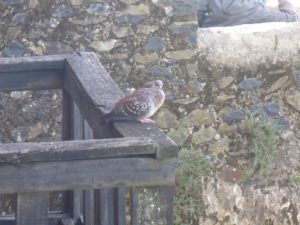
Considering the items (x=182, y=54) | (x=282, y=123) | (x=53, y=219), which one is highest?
(x=182, y=54)

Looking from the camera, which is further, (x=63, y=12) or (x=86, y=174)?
(x=63, y=12)

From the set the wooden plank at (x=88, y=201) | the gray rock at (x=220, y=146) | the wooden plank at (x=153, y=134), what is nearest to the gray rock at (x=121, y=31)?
the gray rock at (x=220, y=146)

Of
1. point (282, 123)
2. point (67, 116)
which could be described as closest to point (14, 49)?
point (282, 123)

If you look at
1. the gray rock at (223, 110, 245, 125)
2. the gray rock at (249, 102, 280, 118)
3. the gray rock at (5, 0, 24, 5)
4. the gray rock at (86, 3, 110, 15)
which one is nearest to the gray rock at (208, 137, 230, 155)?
the gray rock at (223, 110, 245, 125)

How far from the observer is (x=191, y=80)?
17.4 ft

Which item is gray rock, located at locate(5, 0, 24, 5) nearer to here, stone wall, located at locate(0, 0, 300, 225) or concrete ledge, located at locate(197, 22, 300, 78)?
stone wall, located at locate(0, 0, 300, 225)

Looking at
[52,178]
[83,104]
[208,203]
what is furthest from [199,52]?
[52,178]

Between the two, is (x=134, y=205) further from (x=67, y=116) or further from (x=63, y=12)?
(x=63, y=12)

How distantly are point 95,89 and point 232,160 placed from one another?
9.35ft

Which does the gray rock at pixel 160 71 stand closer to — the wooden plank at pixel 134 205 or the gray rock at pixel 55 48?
the gray rock at pixel 55 48

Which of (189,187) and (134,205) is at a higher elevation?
(189,187)

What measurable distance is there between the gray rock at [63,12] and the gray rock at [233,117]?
1120mm

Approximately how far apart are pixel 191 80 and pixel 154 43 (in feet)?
1.04

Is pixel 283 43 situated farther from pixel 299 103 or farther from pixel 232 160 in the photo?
pixel 232 160
